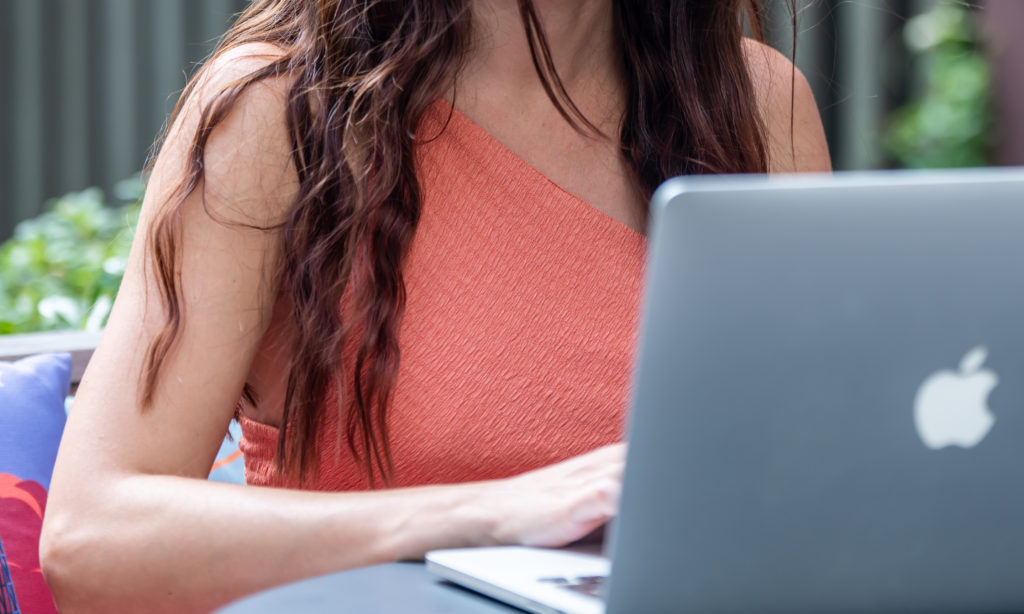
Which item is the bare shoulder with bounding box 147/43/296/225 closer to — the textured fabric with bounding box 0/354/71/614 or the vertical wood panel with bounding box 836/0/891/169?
the textured fabric with bounding box 0/354/71/614

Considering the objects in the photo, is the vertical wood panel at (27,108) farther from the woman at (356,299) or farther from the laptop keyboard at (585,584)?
the laptop keyboard at (585,584)

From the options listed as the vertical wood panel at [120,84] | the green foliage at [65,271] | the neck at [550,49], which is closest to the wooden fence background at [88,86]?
the vertical wood panel at [120,84]

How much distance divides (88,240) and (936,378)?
6.68 ft

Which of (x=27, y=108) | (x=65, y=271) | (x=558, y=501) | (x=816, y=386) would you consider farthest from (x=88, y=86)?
(x=816, y=386)

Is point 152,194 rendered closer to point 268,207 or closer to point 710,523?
point 268,207

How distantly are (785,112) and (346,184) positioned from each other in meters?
0.62

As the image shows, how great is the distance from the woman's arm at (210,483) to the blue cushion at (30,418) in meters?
0.30

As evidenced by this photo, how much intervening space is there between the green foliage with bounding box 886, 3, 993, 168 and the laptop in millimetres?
3202

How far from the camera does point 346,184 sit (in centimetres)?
Result: 111

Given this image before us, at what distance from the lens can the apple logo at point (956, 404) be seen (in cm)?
60

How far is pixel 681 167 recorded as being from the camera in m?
1.32

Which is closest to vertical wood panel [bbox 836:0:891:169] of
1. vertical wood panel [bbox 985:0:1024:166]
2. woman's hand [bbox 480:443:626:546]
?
vertical wood panel [bbox 985:0:1024:166]

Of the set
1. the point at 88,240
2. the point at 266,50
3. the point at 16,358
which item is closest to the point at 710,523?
the point at 266,50

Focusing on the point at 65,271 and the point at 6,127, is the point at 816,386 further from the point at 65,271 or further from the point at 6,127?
the point at 6,127
